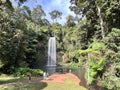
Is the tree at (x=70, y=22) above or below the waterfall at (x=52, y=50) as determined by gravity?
above

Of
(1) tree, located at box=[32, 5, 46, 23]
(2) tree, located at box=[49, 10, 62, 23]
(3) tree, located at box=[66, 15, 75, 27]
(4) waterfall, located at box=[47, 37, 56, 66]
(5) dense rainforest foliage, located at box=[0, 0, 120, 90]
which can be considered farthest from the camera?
(2) tree, located at box=[49, 10, 62, 23]

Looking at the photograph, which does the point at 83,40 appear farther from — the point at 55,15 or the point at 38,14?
the point at 55,15

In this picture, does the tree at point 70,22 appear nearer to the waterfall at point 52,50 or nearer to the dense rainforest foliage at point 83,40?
the dense rainforest foliage at point 83,40

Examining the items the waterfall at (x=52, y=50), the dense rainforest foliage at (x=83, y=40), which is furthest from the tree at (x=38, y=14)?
the waterfall at (x=52, y=50)

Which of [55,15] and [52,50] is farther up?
[55,15]

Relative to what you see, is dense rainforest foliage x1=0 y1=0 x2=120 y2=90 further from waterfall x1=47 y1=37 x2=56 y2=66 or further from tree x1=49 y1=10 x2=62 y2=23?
tree x1=49 y1=10 x2=62 y2=23

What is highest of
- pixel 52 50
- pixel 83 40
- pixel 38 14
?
pixel 38 14

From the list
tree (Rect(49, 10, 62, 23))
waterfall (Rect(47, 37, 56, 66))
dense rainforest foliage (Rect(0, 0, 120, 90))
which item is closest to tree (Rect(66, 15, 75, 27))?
dense rainforest foliage (Rect(0, 0, 120, 90))

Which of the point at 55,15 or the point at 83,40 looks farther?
the point at 55,15

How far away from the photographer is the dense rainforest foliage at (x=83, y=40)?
1845 cm

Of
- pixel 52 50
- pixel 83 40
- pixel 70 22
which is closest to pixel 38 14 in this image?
pixel 70 22

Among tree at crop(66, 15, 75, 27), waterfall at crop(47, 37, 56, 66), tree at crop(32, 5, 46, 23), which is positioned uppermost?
tree at crop(32, 5, 46, 23)

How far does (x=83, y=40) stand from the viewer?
42.0 meters

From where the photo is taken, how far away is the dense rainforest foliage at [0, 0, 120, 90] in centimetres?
1845
